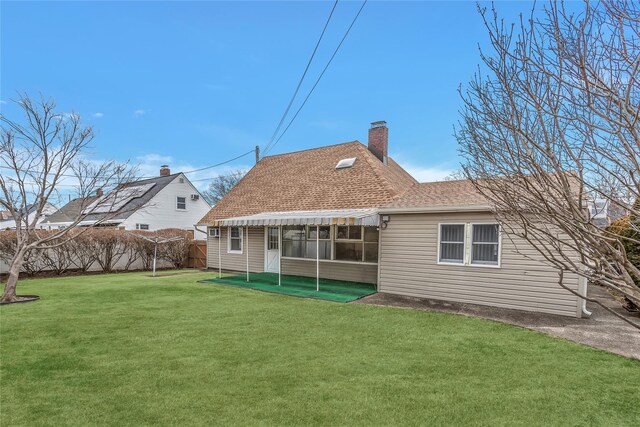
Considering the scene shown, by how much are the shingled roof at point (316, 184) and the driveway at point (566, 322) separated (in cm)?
391

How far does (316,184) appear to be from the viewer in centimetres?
→ 1627

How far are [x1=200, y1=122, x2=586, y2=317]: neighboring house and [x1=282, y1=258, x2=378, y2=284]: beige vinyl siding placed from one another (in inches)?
1.6

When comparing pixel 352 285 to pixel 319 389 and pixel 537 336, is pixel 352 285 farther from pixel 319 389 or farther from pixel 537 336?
pixel 319 389

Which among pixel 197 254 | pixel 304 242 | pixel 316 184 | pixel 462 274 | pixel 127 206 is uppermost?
pixel 316 184

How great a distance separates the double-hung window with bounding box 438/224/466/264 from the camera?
397 inches

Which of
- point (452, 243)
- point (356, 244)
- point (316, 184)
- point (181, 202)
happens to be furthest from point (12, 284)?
point (181, 202)

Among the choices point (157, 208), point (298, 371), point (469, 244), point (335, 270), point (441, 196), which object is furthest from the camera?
point (157, 208)

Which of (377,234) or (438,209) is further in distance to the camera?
(377,234)

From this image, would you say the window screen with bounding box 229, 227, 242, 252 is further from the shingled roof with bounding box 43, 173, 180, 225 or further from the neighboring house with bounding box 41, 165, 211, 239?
the shingled roof with bounding box 43, 173, 180, 225

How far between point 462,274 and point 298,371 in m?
6.65

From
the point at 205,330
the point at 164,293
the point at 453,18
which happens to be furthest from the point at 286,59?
the point at 205,330

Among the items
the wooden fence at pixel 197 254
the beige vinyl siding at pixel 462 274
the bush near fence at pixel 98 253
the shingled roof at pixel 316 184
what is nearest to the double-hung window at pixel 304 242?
the shingled roof at pixel 316 184

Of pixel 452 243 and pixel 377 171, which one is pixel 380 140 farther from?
pixel 452 243

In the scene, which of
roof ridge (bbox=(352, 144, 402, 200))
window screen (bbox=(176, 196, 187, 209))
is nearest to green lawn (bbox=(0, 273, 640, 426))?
roof ridge (bbox=(352, 144, 402, 200))
